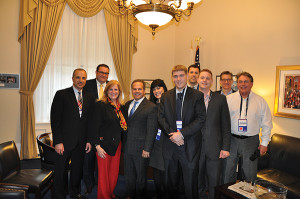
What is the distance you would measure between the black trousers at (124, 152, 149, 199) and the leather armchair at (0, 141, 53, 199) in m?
0.93

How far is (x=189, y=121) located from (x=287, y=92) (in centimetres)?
196

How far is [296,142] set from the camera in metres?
2.89

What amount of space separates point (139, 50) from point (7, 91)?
3.14m

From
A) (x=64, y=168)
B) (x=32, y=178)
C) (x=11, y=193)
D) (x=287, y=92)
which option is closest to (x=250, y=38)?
Answer: (x=287, y=92)

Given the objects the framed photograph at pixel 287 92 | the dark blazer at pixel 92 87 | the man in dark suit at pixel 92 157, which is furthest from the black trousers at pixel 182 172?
the framed photograph at pixel 287 92

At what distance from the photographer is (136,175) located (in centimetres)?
252

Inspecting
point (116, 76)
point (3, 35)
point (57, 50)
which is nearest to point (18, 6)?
point (3, 35)

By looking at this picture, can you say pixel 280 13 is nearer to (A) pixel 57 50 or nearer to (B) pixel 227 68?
(B) pixel 227 68

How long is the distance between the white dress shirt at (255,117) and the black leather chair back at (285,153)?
48cm

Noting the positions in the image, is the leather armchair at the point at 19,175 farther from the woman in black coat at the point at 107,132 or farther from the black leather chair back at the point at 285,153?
the black leather chair back at the point at 285,153

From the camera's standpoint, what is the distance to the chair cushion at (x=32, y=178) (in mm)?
2295

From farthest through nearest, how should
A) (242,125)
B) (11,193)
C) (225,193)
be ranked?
(242,125), (225,193), (11,193)

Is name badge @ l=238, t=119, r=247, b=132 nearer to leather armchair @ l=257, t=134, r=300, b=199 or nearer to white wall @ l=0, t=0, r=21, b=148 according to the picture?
leather armchair @ l=257, t=134, r=300, b=199

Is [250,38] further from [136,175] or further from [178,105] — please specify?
[136,175]
